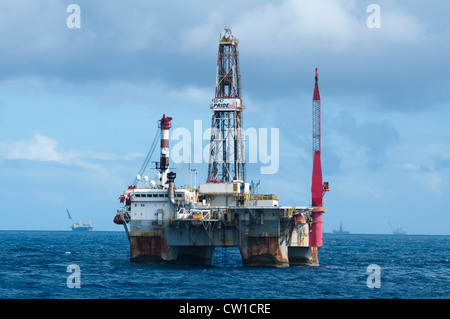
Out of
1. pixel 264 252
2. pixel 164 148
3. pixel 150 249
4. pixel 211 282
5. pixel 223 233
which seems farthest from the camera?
pixel 164 148

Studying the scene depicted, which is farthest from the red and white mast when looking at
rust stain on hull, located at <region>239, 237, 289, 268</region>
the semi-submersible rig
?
rust stain on hull, located at <region>239, 237, 289, 268</region>

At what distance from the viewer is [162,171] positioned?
8519 centimetres

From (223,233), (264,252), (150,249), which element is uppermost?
(223,233)

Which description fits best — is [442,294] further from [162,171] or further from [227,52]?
[227,52]

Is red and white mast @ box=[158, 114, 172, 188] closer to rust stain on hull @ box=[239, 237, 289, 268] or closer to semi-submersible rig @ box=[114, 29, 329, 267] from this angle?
semi-submersible rig @ box=[114, 29, 329, 267]

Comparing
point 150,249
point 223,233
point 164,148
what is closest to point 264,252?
point 223,233

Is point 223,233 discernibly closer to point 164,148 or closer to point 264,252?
point 264,252

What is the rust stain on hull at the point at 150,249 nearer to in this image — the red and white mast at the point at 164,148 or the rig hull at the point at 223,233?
the rig hull at the point at 223,233

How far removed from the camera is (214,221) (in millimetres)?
77312

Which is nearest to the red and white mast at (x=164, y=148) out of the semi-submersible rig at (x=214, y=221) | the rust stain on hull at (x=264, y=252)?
the semi-submersible rig at (x=214, y=221)
